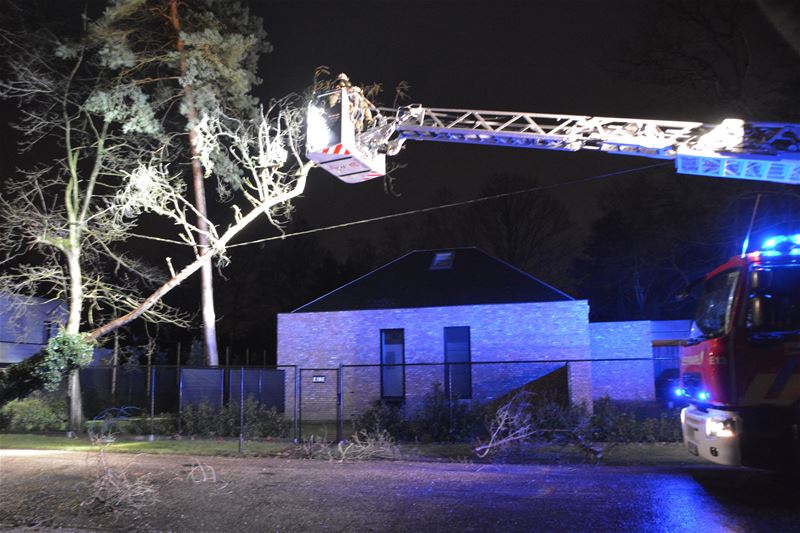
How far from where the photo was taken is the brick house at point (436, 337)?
65.0 ft

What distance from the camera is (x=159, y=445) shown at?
14594mm

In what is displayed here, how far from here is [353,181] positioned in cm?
1221

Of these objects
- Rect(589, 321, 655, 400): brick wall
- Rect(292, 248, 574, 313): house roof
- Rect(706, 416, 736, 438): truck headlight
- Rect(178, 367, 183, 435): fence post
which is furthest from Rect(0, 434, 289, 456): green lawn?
Rect(589, 321, 655, 400): brick wall

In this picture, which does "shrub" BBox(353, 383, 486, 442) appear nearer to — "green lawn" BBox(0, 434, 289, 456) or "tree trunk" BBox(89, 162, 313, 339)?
"green lawn" BBox(0, 434, 289, 456)

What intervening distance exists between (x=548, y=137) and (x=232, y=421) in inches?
418

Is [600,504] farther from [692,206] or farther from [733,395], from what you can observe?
[692,206]

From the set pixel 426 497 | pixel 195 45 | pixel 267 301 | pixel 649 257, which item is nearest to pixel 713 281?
pixel 426 497

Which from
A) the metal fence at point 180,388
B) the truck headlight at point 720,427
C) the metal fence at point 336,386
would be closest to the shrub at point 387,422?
the metal fence at point 180,388

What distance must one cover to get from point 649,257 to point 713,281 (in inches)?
1245

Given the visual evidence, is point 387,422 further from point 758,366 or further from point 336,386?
point 758,366

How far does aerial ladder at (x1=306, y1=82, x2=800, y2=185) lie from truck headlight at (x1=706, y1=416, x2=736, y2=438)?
426cm

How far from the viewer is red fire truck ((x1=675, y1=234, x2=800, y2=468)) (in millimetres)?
7496

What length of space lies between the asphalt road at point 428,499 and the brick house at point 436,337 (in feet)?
27.3

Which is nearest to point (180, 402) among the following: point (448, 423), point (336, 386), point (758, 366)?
point (336, 386)
